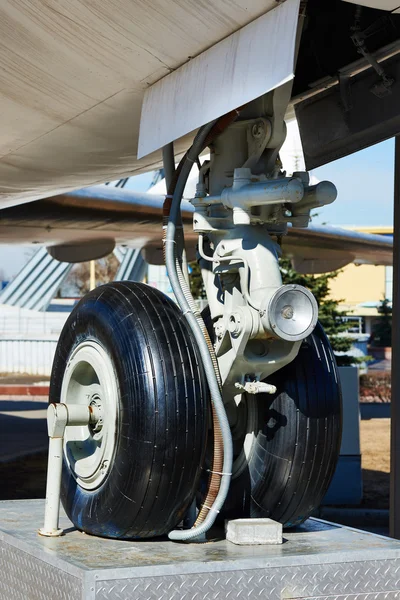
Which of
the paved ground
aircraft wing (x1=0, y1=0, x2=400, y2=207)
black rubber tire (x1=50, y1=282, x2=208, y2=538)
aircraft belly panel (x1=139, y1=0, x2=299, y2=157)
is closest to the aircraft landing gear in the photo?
black rubber tire (x1=50, y1=282, x2=208, y2=538)

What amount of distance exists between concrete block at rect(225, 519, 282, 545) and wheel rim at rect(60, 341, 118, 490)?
1.97ft

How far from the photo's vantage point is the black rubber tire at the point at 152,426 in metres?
3.68

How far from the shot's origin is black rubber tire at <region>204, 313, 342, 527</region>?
13.2ft

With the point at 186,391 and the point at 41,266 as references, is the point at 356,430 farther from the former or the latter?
the point at 41,266

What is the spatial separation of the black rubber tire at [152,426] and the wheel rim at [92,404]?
6 cm

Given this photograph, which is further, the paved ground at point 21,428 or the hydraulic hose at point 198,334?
the paved ground at point 21,428

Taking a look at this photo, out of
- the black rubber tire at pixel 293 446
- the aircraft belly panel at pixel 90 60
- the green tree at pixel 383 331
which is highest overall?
the green tree at pixel 383 331

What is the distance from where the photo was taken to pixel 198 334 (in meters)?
3.84

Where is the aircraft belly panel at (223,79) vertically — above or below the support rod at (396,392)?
above

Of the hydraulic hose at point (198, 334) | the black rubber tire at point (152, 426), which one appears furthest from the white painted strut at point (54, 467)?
the hydraulic hose at point (198, 334)

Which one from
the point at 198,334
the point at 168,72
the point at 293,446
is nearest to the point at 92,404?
the point at 198,334

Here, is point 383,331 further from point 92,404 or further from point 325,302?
point 92,404

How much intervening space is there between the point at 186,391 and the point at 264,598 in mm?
887

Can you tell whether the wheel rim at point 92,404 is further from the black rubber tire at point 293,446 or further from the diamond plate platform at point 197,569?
the black rubber tire at point 293,446
